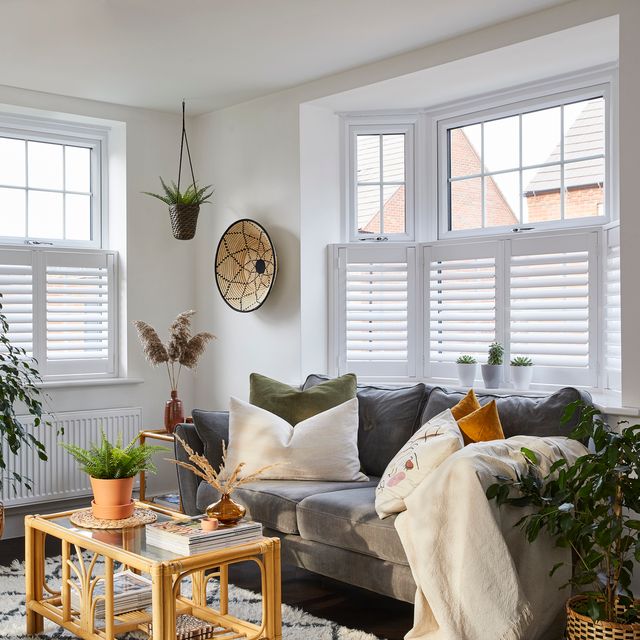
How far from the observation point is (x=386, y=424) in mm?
4227

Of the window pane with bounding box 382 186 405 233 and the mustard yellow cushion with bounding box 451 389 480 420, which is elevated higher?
the window pane with bounding box 382 186 405 233

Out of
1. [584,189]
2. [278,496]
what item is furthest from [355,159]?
[278,496]

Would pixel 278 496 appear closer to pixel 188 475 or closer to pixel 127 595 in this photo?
pixel 188 475

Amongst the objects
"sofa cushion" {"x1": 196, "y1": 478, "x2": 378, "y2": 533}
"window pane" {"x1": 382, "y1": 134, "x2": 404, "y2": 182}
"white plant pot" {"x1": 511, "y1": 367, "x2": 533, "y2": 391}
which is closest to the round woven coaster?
"sofa cushion" {"x1": 196, "y1": 478, "x2": 378, "y2": 533}

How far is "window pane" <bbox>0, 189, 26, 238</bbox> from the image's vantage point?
5.27 m

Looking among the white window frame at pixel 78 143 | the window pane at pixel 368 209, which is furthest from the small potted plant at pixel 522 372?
the white window frame at pixel 78 143

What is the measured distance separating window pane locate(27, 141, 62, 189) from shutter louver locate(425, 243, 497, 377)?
2.43 meters

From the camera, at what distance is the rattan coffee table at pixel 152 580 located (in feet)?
8.89

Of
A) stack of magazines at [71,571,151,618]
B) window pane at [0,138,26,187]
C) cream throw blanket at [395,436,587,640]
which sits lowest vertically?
stack of magazines at [71,571,151,618]

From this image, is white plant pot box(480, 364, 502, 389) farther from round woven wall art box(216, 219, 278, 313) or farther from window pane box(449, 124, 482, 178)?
round woven wall art box(216, 219, 278, 313)

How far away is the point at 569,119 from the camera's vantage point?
14.6ft

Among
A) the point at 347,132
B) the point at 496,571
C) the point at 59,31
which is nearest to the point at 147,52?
the point at 59,31

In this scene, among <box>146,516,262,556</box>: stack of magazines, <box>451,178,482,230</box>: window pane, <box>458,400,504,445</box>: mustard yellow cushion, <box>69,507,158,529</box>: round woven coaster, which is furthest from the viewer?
<box>451,178,482,230</box>: window pane

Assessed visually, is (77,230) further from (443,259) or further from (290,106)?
(443,259)
